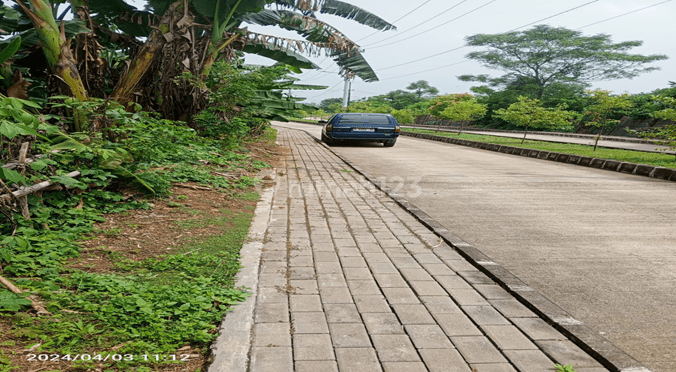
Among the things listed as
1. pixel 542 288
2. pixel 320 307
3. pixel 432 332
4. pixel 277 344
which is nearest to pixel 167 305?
pixel 277 344

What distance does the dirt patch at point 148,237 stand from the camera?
2.28 m

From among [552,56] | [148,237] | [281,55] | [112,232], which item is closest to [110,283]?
[148,237]

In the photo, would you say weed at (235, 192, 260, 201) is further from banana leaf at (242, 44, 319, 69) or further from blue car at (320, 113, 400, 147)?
blue car at (320, 113, 400, 147)

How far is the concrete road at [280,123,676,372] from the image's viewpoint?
10.1ft

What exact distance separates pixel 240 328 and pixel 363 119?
15.6 m

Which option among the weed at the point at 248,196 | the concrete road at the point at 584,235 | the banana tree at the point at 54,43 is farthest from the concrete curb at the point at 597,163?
the banana tree at the point at 54,43

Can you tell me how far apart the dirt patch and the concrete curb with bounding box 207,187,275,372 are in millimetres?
93

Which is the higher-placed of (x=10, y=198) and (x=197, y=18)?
(x=197, y=18)

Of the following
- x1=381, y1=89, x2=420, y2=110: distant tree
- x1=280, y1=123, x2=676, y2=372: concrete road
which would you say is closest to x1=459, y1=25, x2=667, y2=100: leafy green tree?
x1=381, y1=89, x2=420, y2=110: distant tree

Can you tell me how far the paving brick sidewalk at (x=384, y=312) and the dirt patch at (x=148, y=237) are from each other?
600mm

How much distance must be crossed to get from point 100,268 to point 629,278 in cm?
437

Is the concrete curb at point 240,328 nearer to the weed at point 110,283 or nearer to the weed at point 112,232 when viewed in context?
the weed at point 110,283

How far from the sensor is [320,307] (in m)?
3.04

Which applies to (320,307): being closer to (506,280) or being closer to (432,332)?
(432,332)
